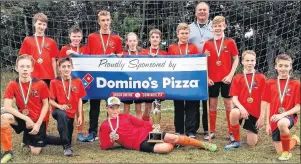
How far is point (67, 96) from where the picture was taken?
5.32m

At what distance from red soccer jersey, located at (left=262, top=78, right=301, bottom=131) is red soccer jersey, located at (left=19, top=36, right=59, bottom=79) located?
2841mm

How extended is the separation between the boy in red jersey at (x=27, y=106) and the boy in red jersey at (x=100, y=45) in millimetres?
905

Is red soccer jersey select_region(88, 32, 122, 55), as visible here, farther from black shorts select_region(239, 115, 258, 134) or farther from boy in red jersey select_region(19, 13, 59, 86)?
black shorts select_region(239, 115, 258, 134)

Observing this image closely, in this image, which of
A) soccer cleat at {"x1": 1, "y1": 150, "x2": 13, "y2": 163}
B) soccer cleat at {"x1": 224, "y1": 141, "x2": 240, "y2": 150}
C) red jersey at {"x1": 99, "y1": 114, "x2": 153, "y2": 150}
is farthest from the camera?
soccer cleat at {"x1": 224, "y1": 141, "x2": 240, "y2": 150}

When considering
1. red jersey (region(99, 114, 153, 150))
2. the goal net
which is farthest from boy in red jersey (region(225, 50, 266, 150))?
the goal net

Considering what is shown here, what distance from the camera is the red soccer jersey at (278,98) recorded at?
4984mm

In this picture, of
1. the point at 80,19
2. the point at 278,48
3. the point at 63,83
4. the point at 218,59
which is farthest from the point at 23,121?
the point at 278,48

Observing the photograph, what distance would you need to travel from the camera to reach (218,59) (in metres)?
5.86

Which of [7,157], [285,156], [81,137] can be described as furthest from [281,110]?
[7,157]

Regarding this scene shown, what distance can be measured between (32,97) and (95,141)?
1155mm

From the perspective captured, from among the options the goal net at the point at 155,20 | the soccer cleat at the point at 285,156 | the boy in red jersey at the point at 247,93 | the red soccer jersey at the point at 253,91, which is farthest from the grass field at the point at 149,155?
the goal net at the point at 155,20

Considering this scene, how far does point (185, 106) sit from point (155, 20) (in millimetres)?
5202

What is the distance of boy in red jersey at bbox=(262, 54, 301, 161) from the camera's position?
4879mm

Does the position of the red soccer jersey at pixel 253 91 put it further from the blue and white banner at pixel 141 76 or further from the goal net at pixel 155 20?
the goal net at pixel 155 20
